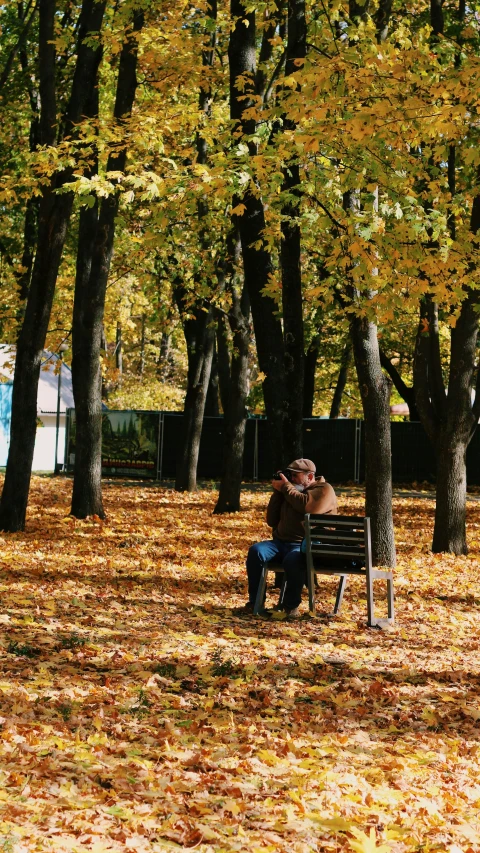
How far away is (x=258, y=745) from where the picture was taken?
18.5ft

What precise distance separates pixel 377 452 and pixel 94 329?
529cm

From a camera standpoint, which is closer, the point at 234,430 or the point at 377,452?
the point at 377,452

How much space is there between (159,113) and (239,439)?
274 inches

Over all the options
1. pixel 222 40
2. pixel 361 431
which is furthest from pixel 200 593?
pixel 361 431

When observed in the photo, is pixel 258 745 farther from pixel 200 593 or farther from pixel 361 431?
pixel 361 431

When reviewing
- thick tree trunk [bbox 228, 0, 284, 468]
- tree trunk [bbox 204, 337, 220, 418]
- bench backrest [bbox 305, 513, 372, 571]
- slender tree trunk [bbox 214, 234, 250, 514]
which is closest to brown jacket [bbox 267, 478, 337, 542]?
bench backrest [bbox 305, 513, 372, 571]

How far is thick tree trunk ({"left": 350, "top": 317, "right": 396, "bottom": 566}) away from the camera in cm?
1282

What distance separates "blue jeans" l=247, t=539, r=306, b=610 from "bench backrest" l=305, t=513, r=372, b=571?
0.18m

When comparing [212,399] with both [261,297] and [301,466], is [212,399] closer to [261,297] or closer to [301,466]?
[261,297]

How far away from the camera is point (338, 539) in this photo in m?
9.16

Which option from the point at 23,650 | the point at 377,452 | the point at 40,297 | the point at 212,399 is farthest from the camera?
the point at 212,399

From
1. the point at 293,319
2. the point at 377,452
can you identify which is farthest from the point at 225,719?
the point at 377,452

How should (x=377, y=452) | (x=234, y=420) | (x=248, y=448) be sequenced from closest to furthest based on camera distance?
(x=377, y=452), (x=234, y=420), (x=248, y=448)

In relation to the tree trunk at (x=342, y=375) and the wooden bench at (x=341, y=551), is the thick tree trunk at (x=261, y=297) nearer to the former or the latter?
the wooden bench at (x=341, y=551)
